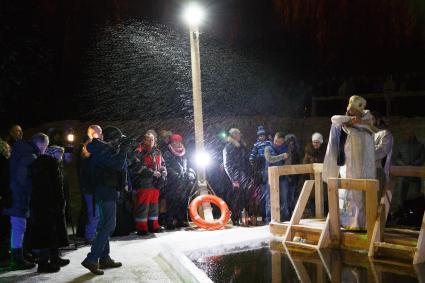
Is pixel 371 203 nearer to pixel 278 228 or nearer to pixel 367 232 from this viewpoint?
pixel 367 232

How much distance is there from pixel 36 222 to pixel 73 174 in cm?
1229

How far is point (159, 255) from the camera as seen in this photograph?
7891 millimetres

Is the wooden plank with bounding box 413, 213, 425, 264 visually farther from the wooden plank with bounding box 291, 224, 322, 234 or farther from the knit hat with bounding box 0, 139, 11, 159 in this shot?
the knit hat with bounding box 0, 139, 11, 159

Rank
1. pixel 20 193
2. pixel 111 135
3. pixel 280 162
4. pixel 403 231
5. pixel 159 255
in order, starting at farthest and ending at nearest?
1. pixel 280 162
2. pixel 403 231
3. pixel 159 255
4. pixel 20 193
5. pixel 111 135

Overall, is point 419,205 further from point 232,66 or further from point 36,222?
point 232,66

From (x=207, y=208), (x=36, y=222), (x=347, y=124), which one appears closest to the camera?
(x=36, y=222)

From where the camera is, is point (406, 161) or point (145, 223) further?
point (406, 161)

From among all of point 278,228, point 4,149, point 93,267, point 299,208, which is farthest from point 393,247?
point 4,149

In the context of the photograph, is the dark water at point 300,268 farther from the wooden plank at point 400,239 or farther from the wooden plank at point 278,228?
the wooden plank at point 278,228

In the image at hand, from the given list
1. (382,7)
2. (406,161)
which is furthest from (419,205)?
(382,7)

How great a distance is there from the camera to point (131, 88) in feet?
76.6

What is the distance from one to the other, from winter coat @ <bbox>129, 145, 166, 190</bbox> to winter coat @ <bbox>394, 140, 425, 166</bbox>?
19.2 feet

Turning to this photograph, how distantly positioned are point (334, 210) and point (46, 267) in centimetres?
451

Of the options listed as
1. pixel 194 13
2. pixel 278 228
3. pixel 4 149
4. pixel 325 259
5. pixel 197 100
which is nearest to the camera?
pixel 325 259
